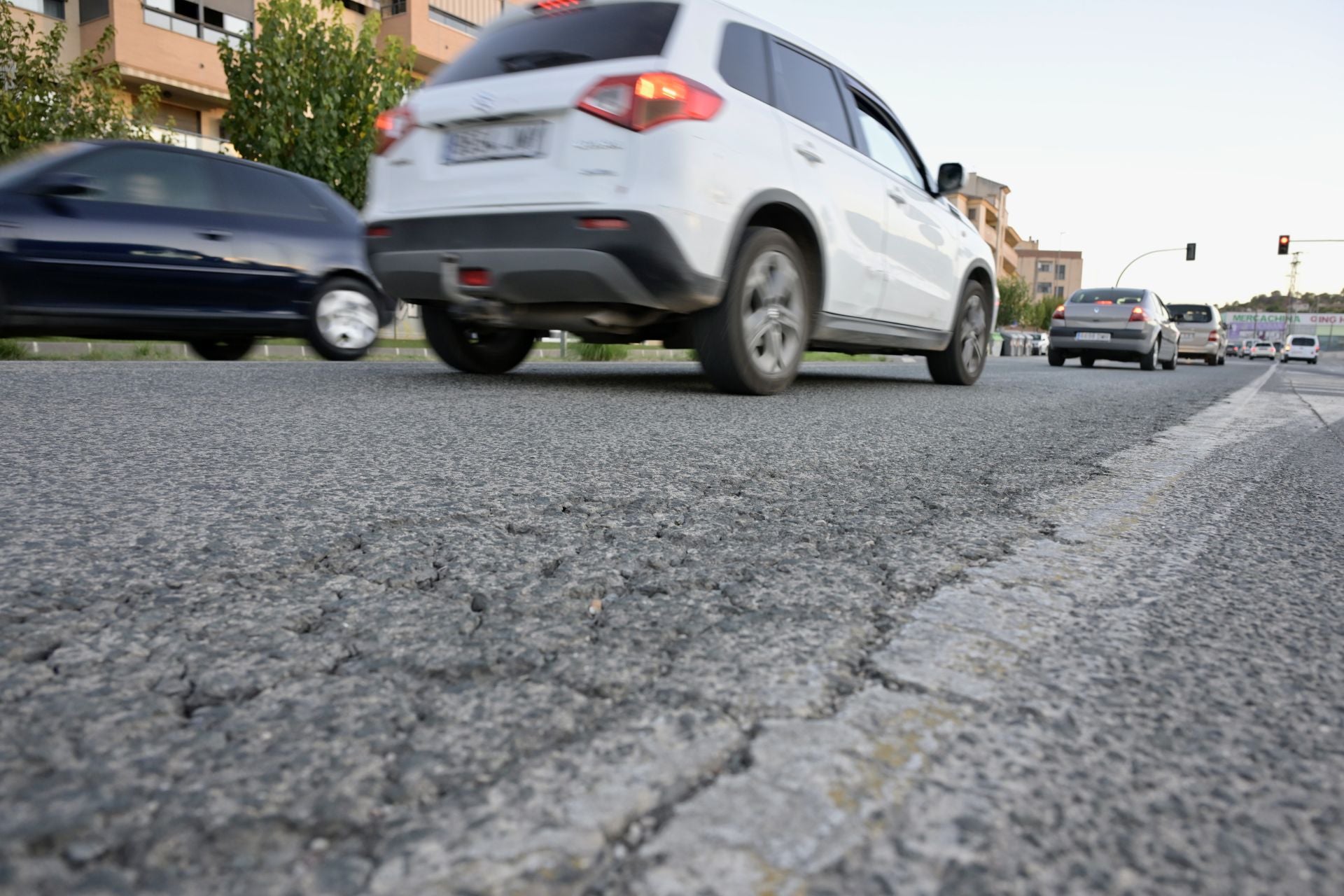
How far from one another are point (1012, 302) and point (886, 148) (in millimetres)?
85815

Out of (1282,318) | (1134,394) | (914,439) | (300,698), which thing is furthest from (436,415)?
(1282,318)

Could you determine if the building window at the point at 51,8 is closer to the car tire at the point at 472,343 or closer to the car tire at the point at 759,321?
the car tire at the point at 472,343

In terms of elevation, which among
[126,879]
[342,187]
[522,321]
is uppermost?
[342,187]

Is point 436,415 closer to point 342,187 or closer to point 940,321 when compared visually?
point 940,321

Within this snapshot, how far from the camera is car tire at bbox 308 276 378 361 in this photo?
7305mm

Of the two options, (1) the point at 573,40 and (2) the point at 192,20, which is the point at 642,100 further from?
(2) the point at 192,20

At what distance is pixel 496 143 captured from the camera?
4.50 meters

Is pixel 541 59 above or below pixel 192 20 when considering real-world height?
below

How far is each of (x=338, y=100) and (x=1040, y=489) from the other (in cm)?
1839

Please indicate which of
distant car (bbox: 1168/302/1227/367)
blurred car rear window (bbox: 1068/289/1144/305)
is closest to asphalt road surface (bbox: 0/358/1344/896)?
blurred car rear window (bbox: 1068/289/1144/305)

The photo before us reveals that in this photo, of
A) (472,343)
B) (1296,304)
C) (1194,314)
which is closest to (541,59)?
(472,343)

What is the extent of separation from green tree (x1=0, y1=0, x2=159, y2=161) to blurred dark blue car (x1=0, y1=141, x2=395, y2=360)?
8.57m

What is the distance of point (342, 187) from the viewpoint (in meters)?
18.2

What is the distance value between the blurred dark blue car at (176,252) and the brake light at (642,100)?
11.8 ft
